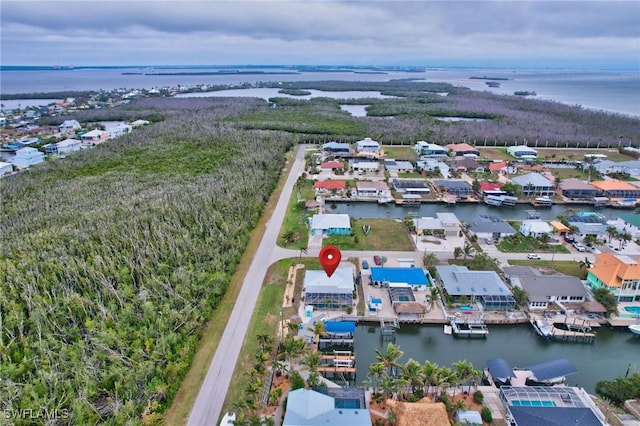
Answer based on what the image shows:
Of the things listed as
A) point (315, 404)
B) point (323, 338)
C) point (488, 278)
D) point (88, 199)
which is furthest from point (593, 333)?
point (88, 199)

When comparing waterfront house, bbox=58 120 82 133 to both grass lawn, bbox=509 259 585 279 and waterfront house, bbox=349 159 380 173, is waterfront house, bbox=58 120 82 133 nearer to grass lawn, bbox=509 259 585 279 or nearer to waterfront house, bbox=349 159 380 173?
waterfront house, bbox=349 159 380 173

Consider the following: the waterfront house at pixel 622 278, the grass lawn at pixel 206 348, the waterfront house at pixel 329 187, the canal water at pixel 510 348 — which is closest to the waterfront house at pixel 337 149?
the waterfront house at pixel 329 187

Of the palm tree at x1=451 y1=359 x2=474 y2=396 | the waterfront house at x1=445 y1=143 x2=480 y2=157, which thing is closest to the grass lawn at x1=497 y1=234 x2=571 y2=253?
the palm tree at x1=451 y1=359 x2=474 y2=396

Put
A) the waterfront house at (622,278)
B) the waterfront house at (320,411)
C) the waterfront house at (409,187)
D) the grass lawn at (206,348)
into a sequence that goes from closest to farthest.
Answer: the waterfront house at (320,411), the grass lawn at (206,348), the waterfront house at (622,278), the waterfront house at (409,187)

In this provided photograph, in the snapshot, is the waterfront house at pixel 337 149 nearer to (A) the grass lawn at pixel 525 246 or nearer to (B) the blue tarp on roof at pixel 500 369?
(A) the grass lawn at pixel 525 246

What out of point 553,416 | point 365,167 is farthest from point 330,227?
point 365,167

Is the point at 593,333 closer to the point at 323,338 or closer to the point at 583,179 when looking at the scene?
the point at 323,338

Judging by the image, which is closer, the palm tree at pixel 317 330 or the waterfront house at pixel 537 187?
the palm tree at pixel 317 330
